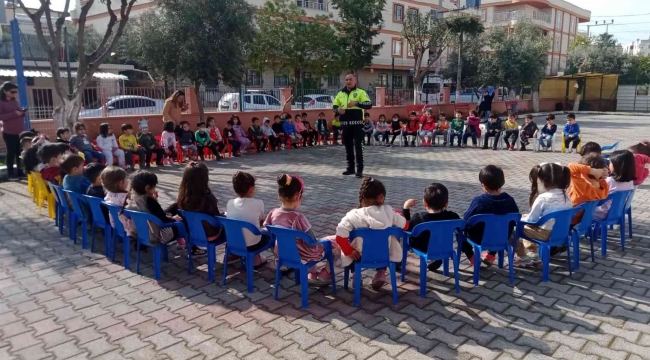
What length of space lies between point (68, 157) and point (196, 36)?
8.06 metres

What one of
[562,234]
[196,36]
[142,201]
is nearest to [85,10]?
[196,36]

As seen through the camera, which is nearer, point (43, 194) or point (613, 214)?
point (613, 214)

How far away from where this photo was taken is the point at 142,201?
4.71m

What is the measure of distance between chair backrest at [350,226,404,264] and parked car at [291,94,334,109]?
1448cm

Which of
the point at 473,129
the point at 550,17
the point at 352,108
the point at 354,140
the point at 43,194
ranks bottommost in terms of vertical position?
the point at 43,194

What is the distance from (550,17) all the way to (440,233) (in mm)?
52454

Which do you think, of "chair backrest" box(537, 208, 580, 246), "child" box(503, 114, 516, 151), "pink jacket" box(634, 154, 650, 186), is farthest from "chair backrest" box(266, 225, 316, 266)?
"child" box(503, 114, 516, 151)

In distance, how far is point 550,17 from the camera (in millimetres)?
48469

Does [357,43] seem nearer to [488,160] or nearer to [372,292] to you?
[488,160]

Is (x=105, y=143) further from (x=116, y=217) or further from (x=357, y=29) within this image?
(x=357, y=29)

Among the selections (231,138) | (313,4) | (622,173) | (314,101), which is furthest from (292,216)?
(313,4)

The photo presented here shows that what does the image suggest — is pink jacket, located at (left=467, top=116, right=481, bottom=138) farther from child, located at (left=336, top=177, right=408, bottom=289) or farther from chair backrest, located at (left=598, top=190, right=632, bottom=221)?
child, located at (left=336, top=177, right=408, bottom=289)

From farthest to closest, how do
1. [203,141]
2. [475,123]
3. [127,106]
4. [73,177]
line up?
1. [475,123]
2. [127,106]
3. [203,141]
4. [73,177]

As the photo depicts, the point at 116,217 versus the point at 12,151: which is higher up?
the point at 12,151
